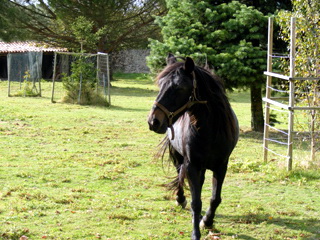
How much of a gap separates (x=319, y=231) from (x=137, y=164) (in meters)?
4.09

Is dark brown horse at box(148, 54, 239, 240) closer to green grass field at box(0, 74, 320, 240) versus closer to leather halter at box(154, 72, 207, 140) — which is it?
leather halter at box(154, 72, 207, 140)

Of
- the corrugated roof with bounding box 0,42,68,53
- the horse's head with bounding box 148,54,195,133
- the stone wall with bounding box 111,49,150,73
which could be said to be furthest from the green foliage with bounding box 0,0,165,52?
the horse's head with bounding box 148,54,195,133

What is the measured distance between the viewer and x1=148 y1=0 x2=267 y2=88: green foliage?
11.2m

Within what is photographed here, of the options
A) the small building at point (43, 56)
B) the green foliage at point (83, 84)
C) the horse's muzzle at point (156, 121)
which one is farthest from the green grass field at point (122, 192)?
the small building at point (43, 56)

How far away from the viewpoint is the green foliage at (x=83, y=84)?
18.5 m

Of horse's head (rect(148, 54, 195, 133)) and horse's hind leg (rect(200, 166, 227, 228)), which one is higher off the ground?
horse's head (rect(148, 54, 195, 133))

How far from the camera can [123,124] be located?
14.0m

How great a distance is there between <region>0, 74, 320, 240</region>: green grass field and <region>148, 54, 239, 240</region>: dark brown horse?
23.5 inches

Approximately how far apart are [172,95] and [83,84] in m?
14.7

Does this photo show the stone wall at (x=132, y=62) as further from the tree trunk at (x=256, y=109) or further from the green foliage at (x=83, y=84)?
the tree trunk at (x=256, y=109)

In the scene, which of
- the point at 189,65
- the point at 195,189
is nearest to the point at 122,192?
the point at 195,189

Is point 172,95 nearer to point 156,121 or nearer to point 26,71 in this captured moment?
point 156,121

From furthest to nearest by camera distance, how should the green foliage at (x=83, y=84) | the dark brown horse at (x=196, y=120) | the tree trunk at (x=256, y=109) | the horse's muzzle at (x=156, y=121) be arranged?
the green foliage at (x=83, y=84) → the tree trunk at (x=256, y=109) → the dark brown horse at (x=196, y=120) → the horse's muzzle at (x=156, y=121)

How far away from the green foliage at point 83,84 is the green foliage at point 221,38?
6775 mm
